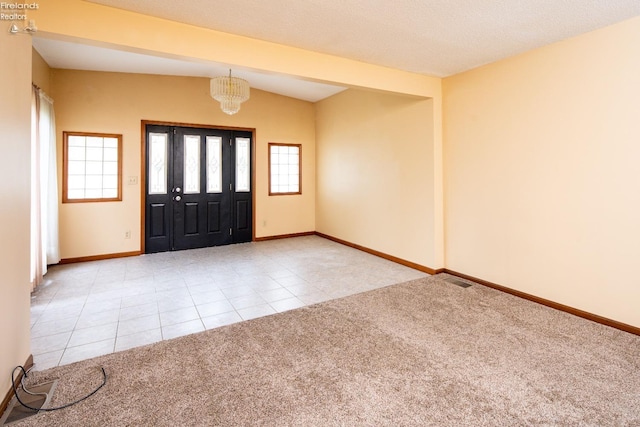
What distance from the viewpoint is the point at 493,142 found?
3791mm

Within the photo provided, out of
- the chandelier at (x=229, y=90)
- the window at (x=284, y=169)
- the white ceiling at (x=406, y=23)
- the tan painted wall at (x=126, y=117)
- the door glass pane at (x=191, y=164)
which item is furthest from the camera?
the window at (x=284, y=169)

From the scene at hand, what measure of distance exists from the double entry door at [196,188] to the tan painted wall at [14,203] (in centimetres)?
338

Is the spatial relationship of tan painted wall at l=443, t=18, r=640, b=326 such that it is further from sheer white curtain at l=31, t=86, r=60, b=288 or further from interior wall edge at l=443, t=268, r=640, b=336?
sheer white curtain at l=31, t=86, r=60, b=288

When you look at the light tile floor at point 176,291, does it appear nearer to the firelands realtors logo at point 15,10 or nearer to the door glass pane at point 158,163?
the door glass pane at point 158,163

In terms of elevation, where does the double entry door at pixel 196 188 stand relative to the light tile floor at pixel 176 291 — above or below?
above

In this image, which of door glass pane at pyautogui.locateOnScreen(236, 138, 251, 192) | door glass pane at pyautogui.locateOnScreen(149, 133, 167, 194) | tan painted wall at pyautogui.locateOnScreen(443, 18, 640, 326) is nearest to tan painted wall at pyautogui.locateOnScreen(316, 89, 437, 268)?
tan painted wall at pyautogui.locateOnScreen(443, 18, 640, 326)

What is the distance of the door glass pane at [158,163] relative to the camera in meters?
5.53

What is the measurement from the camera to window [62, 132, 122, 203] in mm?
4898

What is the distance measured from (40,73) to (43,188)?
59.6 inches

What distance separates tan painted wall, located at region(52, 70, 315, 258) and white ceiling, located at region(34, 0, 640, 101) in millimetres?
1260

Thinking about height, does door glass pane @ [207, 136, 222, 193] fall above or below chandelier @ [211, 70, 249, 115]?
below

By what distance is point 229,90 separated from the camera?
4500 mm

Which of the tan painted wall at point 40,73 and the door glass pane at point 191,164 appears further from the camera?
the door glass pane at point 191,164

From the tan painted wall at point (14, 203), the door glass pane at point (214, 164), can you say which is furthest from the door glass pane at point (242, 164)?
the tan painted wall at point (14, 203)
